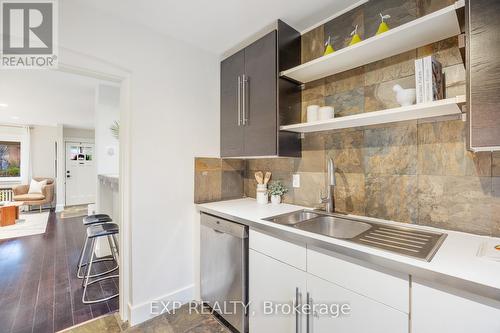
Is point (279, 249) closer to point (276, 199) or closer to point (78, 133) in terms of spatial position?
point (276, 199)

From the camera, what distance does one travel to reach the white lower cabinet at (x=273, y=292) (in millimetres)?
1294

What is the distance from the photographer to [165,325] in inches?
71.1

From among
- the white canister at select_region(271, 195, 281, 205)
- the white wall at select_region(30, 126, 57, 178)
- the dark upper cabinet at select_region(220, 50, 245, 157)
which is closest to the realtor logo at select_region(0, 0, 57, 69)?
the dark upper cabinet at select_region(220, 50, 245, 157)

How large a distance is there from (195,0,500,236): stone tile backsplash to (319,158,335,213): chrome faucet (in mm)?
56

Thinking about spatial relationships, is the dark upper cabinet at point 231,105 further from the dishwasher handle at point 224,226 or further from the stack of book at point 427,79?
the stack of book at point 427,79

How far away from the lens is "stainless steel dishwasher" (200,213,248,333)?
1612 millimetres

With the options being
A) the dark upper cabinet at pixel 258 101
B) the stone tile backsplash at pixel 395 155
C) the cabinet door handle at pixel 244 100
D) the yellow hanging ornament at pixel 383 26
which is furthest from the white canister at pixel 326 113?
the cabinet door handle at pixel 244 100

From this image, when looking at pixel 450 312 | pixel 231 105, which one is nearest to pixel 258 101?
pixel 231 105

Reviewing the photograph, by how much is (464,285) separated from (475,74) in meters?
0.83

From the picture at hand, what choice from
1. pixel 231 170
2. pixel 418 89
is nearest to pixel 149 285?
pixel 231 170

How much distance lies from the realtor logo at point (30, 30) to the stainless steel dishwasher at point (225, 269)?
1638 millimetres

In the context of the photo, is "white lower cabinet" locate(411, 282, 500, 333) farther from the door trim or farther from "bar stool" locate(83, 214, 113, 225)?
"bar stool" locate(83, 214, 113, 225)

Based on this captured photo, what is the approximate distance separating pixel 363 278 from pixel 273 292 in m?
0.62

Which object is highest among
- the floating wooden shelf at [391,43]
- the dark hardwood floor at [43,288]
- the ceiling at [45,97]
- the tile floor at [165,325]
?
the ceiling at [45,97]
